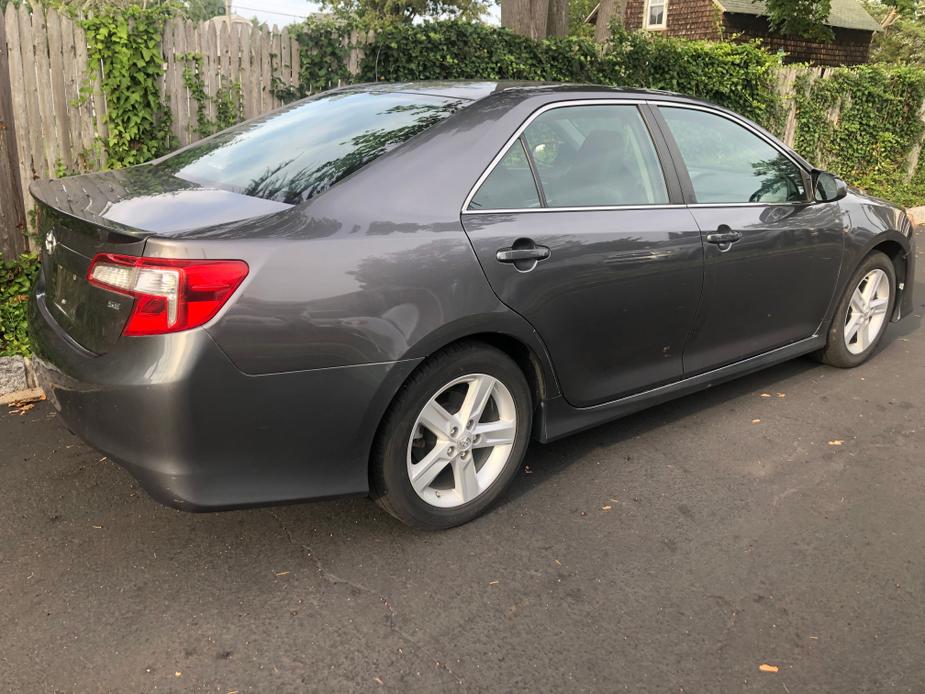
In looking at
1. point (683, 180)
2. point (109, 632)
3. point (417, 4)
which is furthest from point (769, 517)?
point (417, 4)

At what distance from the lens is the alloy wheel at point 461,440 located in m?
3.01

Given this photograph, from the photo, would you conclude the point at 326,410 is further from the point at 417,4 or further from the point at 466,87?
the point at 417,4

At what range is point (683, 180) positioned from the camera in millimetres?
3768

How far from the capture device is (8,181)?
5465 mm

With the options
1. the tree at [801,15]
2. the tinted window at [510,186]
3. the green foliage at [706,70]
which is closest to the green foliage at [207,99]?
the tinted window at [510,186]

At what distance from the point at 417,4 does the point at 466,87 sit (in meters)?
36.5

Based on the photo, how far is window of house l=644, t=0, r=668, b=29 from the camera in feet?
103

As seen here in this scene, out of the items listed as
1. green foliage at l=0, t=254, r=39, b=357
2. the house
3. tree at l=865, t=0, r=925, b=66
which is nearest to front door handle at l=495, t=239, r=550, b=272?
green foliage at l=0, t=254, r=39, b=357

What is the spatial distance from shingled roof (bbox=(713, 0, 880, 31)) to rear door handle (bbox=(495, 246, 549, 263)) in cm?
2847

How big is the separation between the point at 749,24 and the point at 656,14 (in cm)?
391

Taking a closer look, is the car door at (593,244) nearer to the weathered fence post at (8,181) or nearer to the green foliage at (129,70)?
the green foliage at (129,70)

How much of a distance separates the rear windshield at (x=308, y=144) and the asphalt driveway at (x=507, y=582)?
0.94m

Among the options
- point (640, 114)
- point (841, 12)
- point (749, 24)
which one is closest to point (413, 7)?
point (749, 24)

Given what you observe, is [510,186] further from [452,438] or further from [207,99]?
[207,99]
